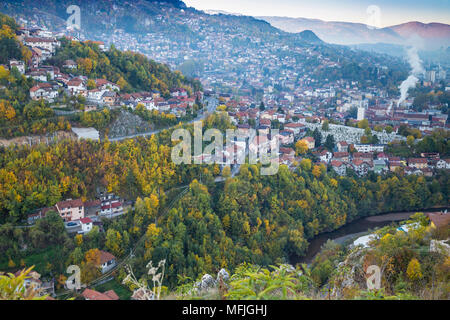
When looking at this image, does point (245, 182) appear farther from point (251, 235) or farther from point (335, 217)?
point (335, 217)

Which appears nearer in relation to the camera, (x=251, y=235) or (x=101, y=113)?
(x=251, y=235)

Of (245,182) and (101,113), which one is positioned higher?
(101,113)

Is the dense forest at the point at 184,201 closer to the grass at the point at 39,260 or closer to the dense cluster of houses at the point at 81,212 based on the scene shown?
the grass at the point at 39,260

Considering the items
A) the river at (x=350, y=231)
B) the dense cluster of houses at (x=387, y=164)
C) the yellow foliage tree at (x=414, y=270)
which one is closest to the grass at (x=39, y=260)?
the river at (x=350, y=231)

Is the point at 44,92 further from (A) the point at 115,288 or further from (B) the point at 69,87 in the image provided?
(A) the point at 115,288
